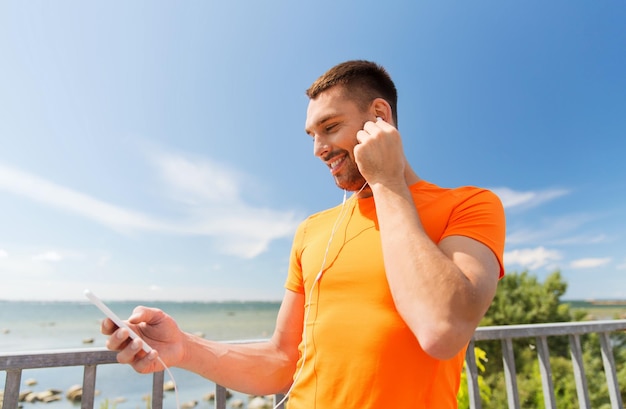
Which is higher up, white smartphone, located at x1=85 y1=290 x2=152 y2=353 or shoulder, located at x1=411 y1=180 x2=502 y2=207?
shoulder, located at x1=411 y1=180 x2=502 y2=207

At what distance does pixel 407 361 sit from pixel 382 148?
1.55ft

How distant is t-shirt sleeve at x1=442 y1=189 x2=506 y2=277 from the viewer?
2.66ft

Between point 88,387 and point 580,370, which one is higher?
point 88,387

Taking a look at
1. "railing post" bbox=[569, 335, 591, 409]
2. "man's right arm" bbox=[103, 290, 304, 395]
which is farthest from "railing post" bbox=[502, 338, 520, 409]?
"man's right arm" bbox=[103, 290, 304, 395]

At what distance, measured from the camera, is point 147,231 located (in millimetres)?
47312

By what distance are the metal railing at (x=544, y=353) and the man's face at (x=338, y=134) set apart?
1293 mm

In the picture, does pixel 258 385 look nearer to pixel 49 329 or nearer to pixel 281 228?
pixel 281 228

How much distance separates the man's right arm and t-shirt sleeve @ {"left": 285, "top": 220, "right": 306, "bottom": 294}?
22 millimetres

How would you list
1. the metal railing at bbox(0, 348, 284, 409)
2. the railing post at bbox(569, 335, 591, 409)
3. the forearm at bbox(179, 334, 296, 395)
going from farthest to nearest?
the railing post at bbox(569, 335, 591, 409), the metal railing at bbox(0, 348, 284, 409), the forearm at bbox(179, 334, 296, 395)

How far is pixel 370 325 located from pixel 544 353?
74.3 inches

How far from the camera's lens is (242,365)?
3.80 ft

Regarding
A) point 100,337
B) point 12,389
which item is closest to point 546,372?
point 12,389

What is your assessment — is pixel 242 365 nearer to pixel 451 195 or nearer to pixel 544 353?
pixel 451 195

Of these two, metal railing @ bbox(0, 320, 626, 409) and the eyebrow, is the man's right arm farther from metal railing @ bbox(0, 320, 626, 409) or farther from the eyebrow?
the eyebrow
